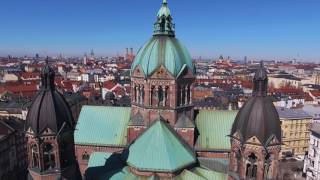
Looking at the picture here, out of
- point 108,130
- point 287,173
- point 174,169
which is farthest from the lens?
point 287,173

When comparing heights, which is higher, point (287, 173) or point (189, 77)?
point (189, 77)

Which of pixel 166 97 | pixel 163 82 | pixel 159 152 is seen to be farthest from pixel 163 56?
pixel 159 152

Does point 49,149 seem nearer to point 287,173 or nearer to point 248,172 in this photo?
point 248,172

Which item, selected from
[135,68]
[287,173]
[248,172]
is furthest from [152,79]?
[287,173]

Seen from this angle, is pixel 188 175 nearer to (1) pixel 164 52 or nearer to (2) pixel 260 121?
(2) pixel 260 121

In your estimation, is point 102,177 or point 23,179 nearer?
point 102,177

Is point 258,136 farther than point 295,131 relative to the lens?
No
